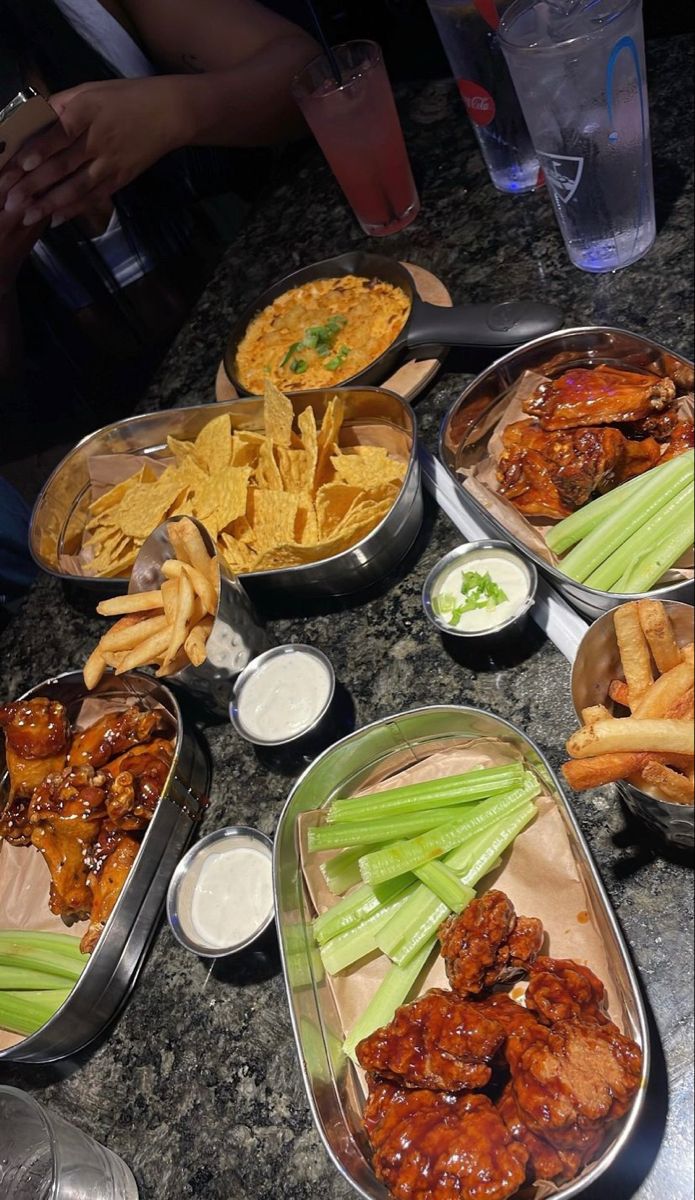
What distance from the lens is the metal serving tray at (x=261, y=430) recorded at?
2242 mm

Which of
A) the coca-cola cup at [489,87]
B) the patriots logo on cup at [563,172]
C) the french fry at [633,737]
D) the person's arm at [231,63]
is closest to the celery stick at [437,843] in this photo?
the french fry at [633,737]

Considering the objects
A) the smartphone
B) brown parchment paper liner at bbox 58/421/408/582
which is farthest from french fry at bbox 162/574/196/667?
the smartphone

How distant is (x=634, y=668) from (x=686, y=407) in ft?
2.66

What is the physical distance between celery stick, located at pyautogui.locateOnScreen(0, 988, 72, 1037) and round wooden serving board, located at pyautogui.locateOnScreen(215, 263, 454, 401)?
1.77m

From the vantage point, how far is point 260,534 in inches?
94.3

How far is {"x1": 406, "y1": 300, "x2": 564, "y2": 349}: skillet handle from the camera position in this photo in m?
2.42

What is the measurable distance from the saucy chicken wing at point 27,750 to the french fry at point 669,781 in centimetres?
147

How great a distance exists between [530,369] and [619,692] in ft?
3.38

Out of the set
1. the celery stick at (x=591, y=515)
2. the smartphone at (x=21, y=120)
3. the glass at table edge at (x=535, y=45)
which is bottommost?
the celery stick at (x=591, y=515)

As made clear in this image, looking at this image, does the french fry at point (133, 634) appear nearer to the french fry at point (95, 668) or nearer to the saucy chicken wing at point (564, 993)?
the french fry at point (95, 668)

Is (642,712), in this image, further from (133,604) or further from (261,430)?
(261,430)

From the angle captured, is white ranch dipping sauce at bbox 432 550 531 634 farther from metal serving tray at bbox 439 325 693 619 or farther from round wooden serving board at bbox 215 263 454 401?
round wooden serving board at bbox 215 263 454 401

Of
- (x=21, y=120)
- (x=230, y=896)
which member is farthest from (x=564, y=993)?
(x=21, y=120)

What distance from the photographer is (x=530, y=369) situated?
222cm
